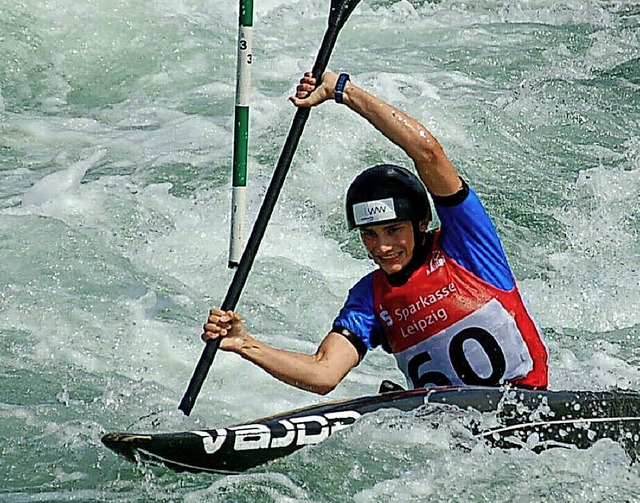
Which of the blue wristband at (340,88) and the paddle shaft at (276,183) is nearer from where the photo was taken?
the blue wristband at (340,88)

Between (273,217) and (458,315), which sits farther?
(273,217)

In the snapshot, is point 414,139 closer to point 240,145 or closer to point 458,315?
point 458,315

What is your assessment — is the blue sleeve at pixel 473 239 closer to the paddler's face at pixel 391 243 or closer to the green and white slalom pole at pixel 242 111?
the paddler's face at pixel 391 243

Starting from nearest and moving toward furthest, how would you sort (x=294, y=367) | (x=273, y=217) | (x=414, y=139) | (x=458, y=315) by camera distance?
(x=414, y=139)
(x=294, y=367)
(x=458, y=315)
(x=273, y=217)

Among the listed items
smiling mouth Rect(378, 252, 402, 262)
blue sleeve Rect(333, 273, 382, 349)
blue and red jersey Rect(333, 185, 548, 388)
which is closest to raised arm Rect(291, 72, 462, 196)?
blue and red jersey Rect(333, 185, 548, 388)

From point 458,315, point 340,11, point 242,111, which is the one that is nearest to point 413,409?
point 458,315

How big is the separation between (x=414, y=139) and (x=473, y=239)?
15.6 inches

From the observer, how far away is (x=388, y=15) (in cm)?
1174

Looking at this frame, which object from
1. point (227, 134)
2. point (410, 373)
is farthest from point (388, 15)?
point (410, 373)

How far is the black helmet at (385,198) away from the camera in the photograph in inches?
160

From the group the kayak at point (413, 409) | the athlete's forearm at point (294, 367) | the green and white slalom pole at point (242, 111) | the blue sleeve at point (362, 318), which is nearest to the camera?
the kayak at point (413, 409)

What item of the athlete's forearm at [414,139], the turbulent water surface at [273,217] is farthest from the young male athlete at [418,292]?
the turbulent water surface at [273,217]

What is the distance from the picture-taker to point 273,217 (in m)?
7.40

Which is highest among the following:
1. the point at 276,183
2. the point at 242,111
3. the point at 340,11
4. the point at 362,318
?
the point at 340,11
